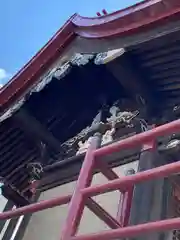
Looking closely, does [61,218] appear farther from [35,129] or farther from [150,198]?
[35,129]

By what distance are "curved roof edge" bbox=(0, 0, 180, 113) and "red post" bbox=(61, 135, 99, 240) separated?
1137mm

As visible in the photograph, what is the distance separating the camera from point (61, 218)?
132 inches

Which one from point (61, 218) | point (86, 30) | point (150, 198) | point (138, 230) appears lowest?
point (61, 218)

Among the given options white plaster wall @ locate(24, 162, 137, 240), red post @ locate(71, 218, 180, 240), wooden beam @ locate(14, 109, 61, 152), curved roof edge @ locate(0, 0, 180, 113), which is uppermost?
curved roof edge @ locate(0, 0, 180, 113)

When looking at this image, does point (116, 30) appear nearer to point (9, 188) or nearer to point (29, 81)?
A: point (29, 81)

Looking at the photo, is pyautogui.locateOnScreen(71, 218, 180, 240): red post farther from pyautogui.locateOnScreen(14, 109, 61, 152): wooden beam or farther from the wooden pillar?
pyautogui.locateOnScreen(14, 109, 61, 152): wooden beam

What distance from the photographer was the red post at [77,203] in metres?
1.91

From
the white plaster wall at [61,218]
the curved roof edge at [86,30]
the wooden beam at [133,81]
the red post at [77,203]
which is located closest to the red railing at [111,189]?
the red post at [77,203]

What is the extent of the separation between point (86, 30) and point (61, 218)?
174cm

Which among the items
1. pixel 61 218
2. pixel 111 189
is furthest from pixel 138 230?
pixel 61 218

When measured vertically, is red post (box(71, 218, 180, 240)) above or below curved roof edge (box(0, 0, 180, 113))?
below

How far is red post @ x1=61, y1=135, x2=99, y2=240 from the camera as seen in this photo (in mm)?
1908

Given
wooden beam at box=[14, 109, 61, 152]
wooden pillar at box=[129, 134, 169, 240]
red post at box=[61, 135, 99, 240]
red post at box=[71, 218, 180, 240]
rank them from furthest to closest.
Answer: wooden beam at box=[14, 109, 61, 152]
wooden pillar at box=[129, 134, 169, 240]
red post at box=[61, 135, 99, 240]
red post at box=[71, 218, 180, 240]

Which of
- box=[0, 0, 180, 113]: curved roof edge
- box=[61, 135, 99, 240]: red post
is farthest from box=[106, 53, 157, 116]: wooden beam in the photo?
box=[61, 135, 99, 240]: red post
